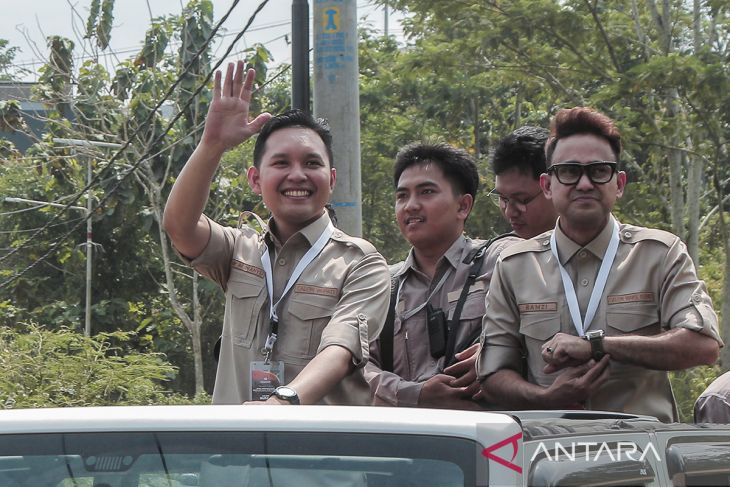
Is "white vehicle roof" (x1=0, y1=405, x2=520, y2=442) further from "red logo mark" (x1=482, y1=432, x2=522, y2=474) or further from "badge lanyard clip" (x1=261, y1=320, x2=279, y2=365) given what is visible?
"badge lanyard clip" (x1=261, y1=320, x2=279, y2=365)

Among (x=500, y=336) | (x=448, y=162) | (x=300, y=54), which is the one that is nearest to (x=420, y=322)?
(x=500, y=336)

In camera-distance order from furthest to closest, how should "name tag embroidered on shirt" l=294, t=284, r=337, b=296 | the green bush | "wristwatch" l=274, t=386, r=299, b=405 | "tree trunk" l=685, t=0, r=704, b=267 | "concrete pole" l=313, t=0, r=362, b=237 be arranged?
1. "tree trunk" l=685, t=0, r=704, b=267
2. the green bush
3. "concrete pole" l=313, t=0, r=362, b=237
4. "name tag embroidered on shirt" l=294, t=284, r=337, b=296
5. "wristwatch" l=274, t=386, r=299, b=405

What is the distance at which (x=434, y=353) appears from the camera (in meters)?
3.83

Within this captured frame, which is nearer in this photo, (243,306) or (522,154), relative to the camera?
(243,306)

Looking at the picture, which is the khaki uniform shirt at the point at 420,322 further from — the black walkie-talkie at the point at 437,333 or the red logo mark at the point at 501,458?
the red logo mark at the point at 501,458

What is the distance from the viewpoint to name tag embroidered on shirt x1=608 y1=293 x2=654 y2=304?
342 cm

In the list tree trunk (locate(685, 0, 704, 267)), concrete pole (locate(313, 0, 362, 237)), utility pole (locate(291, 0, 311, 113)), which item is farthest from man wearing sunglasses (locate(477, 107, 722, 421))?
tree trunk (locate(685, 0, 704, 267))

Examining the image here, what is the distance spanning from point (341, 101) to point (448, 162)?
1427mm

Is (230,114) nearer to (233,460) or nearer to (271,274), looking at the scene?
(271,274)

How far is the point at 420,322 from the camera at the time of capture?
390 centimetres

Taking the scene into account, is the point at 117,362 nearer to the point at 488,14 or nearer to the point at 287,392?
the point at 488,14

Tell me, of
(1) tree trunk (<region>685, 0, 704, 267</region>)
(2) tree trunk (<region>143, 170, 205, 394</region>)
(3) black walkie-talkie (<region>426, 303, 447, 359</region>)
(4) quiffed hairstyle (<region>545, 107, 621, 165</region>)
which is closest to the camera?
(4) quiffed hairstyle (<region>545, 107, 621, 165</region>)

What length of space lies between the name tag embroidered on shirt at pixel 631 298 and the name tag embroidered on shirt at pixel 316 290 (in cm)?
85

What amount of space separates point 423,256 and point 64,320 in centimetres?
1868
